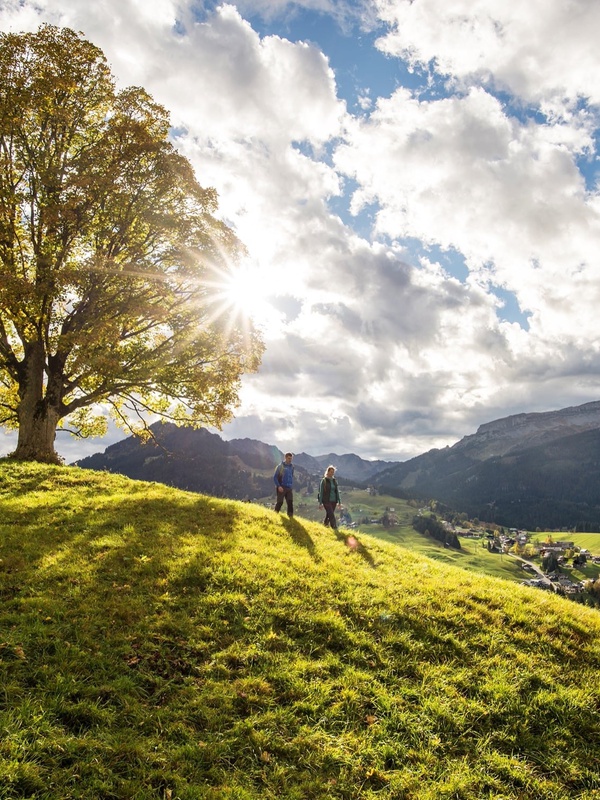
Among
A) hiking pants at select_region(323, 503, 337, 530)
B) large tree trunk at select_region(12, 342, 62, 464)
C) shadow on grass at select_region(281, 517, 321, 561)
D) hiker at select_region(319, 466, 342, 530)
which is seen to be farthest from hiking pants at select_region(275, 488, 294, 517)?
large tree trunk at select_region(12, 342, 62, 464)

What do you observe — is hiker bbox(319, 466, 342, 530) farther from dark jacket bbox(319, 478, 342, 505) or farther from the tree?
the tree

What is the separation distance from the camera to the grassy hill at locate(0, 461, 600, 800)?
266 inches

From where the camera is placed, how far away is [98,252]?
1003 inches

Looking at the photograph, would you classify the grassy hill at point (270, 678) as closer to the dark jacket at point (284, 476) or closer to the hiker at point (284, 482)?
the hiker at point (284, 482)

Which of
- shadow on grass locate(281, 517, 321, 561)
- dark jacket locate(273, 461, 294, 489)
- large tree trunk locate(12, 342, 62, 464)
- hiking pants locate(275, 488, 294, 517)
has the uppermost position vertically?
large tree trunk locate(12, 342, 62, 464)

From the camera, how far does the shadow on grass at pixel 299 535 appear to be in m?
16.8

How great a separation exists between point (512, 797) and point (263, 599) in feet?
21.4

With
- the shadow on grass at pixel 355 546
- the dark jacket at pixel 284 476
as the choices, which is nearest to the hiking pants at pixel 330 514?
the shadow on grass at pixel 355 546

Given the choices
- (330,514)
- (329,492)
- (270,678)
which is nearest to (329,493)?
(329,492)

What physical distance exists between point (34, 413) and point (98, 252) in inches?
404

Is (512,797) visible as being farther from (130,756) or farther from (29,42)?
(29,42)

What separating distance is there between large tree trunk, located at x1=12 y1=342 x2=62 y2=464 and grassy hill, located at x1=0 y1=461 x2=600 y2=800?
1136cm

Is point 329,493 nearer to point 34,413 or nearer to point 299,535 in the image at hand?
point 299,535

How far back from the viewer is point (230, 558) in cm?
1371
